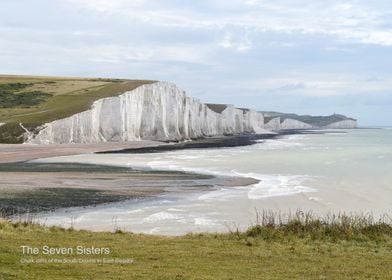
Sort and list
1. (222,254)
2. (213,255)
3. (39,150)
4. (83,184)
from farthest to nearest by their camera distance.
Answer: (39,150) → (83,184) → (222,254) → (213,255)

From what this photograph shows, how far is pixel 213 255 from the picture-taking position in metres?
11.3

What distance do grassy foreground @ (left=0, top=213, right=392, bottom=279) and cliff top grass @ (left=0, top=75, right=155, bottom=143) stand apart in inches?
2353

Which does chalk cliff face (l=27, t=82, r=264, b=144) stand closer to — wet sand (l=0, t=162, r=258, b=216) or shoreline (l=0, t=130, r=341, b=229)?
shoreline (l=0, t=130, r=341, b=229)

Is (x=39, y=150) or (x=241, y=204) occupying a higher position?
(x=39, y=150)

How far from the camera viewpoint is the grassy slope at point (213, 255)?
9.58 metres

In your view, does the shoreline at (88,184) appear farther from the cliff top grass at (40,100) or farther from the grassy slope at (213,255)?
the cliff top grass at (40,100)

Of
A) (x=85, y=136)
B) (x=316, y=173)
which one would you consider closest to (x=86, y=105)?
(x=85, y=136)

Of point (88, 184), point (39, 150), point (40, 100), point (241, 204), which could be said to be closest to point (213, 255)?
point (241, 204)

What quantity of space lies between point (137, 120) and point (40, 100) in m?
17.4

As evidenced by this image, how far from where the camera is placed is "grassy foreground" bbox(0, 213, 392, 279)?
962 centimetres

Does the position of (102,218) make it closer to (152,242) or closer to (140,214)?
(140,214)

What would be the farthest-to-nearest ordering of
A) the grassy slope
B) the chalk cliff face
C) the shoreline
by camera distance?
the chalk cliff face < the shoreline < the grassy slope

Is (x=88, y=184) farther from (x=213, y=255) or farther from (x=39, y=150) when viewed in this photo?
(x=39, y=150)

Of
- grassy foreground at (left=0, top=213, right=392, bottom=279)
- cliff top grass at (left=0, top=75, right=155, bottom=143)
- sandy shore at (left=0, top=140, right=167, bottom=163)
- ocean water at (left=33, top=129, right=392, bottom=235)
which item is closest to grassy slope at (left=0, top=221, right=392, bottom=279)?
grassy foreground at (left=0, top=213, right=392, bottom=279)
